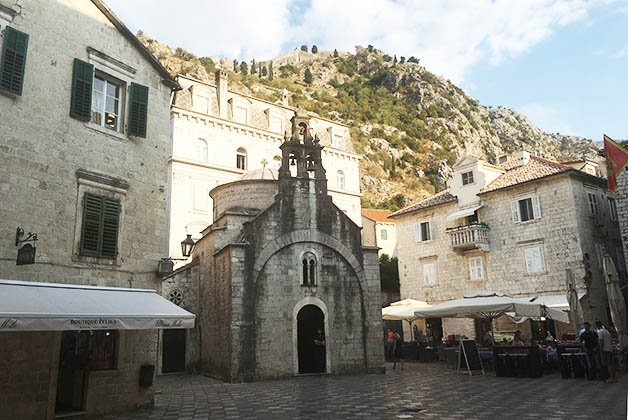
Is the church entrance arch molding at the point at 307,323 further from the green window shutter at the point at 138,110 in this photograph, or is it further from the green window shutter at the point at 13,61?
the green window shutter at the point at 13,61

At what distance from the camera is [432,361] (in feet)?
81.0

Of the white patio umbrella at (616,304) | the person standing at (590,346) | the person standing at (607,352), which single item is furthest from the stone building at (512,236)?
the person standing at (607,352)

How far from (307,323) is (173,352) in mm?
7878

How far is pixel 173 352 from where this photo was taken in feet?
74.1

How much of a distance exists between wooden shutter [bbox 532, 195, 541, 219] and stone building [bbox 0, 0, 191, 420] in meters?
20.9

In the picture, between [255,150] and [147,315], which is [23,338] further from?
[255,150]

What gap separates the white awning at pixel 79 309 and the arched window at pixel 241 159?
25.1 m

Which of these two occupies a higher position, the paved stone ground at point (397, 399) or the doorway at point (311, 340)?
the doorway at point (311, 340)

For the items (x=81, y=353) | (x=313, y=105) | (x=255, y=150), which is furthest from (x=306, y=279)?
(x=313, y=105)

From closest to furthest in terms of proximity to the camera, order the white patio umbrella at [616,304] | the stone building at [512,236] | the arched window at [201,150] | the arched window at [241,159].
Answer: the white patio umbrella at [616,304] → the stone building at [512,236] → the arched window at [201,150] → the arched window at [241,159]

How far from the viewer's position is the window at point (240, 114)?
3662 centimetres

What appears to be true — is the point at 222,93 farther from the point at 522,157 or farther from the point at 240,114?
the point at 522,157

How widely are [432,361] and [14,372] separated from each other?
20243mm

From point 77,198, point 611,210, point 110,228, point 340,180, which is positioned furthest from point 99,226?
point 340,180
